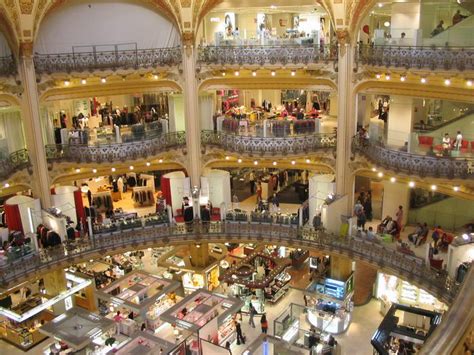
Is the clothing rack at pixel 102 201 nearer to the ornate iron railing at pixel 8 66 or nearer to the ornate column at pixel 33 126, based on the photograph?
the ornate column at pixel 33 126

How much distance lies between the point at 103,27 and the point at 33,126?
573cm

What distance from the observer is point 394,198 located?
81.5ft

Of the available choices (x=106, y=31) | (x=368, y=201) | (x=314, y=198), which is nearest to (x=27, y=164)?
(x=106, y=31)

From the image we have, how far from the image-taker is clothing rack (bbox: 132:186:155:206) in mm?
28578

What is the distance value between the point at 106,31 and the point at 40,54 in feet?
10.8

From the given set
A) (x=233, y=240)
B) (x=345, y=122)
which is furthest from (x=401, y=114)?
(x=233, y=240)

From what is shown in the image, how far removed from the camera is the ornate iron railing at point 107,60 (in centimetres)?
2275

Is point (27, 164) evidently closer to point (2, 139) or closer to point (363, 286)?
point (2, 139)

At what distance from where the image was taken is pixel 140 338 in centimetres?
1964

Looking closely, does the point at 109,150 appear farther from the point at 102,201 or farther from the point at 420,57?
the point at 420,57

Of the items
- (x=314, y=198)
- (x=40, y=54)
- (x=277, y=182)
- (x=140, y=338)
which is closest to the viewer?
(x=140, y=338)

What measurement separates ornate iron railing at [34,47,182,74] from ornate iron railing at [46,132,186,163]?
3.55m

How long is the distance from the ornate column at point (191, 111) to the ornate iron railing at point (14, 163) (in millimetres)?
7621

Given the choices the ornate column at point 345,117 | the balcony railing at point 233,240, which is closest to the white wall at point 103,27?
the ornate column at point 345,117
